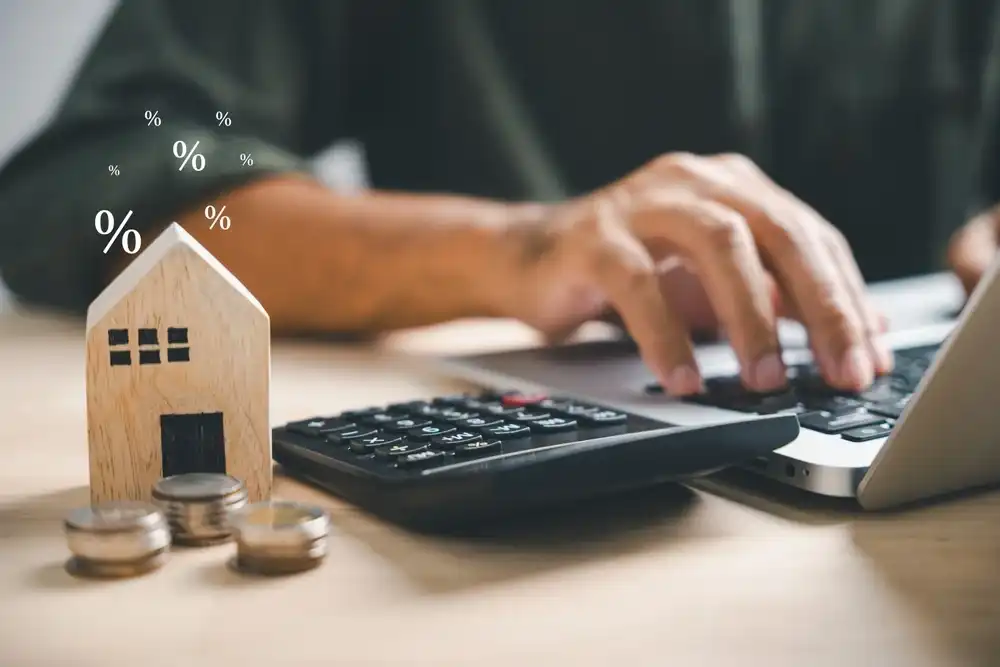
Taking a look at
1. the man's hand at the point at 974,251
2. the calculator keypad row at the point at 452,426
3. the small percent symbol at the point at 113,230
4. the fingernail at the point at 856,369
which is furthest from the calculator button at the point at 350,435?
the man's hand at the point at 974,251

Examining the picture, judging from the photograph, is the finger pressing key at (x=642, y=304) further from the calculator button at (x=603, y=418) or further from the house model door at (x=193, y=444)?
the house model door at (x=193, y=444)

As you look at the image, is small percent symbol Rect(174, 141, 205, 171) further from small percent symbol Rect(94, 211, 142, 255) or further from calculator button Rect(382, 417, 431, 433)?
calculator button Rect(382, 417, 431, 433)

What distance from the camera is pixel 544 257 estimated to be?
62cm

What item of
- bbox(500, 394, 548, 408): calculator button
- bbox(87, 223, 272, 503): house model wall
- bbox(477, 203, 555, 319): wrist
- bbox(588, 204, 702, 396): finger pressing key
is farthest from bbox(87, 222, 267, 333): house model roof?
bbox(477, 203, 555, 319): wrist

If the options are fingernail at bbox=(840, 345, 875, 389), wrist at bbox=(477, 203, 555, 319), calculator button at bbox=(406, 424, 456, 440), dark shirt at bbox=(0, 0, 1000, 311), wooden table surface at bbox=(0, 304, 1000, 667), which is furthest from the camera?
dark shirt at bbox=(0, 0, 1000, 311)

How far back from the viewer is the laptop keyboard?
372mm

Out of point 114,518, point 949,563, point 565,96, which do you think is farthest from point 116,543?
point 565,96

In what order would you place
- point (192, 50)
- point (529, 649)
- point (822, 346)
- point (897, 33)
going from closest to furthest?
point (529, 649), point (822, 346), point (192, 50), point (897, 33)

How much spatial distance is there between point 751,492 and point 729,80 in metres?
0.82

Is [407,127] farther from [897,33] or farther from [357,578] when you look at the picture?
[357,578]

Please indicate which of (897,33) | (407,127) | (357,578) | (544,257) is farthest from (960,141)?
(357,578)

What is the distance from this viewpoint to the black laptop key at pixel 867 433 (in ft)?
1.17

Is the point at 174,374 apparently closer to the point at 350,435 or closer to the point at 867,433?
the point at 350,435

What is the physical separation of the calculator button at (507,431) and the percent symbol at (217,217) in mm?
405
